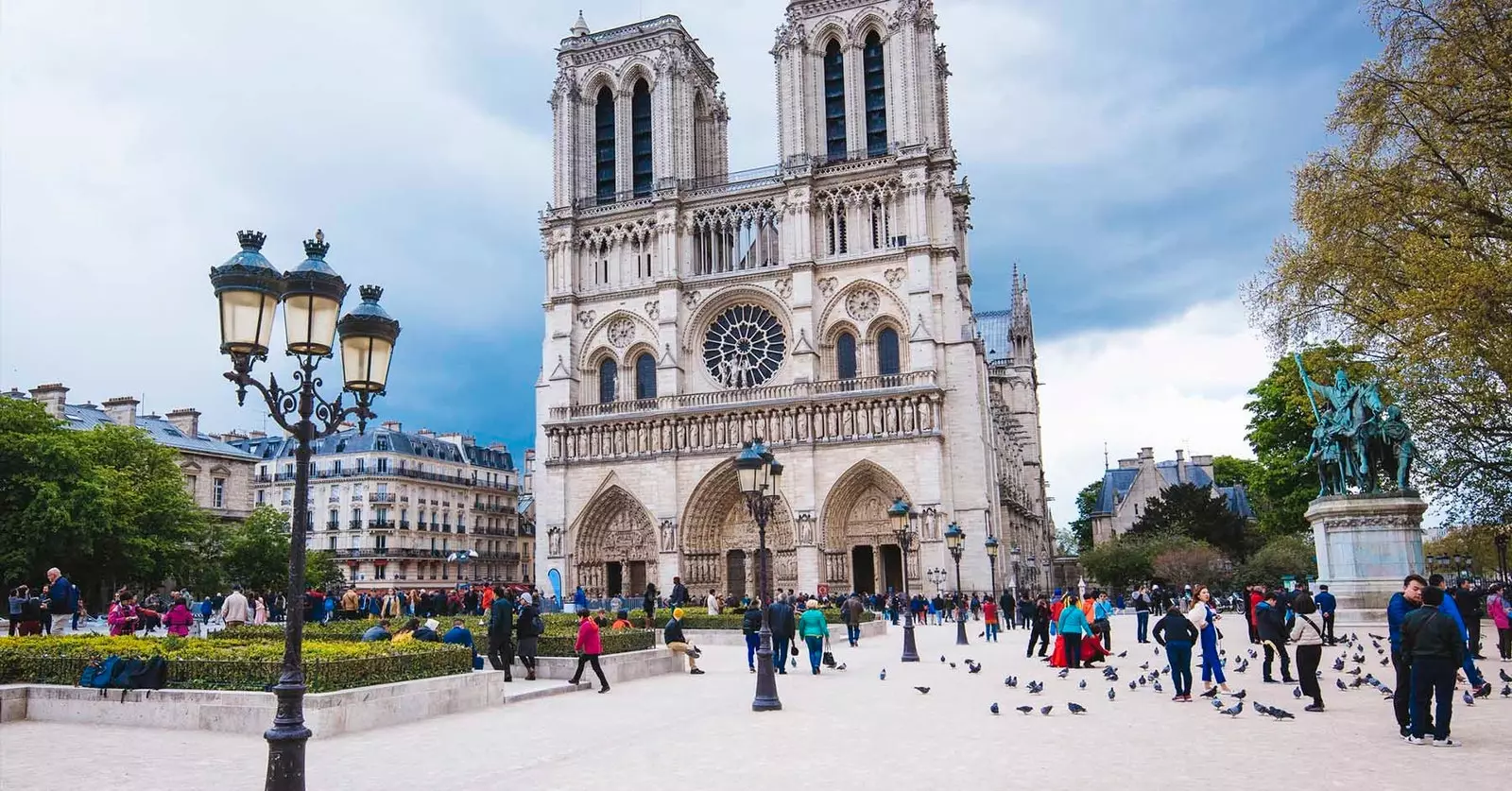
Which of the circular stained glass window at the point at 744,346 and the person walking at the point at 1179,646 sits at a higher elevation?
the circular stained glass window at the point at 744,346

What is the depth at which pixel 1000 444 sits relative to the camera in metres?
50.5

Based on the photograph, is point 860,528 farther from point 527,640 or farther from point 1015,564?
point 527,640

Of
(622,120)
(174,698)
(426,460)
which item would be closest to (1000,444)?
(622,120)

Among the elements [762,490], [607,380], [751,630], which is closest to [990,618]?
[751,630]

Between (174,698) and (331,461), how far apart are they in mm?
49650

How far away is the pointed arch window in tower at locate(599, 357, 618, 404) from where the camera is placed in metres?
47.8

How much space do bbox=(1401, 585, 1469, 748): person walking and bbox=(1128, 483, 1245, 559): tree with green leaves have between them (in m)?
38.4

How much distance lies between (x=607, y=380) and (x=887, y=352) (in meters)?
12.3

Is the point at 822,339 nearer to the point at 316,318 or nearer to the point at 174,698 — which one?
the point at 174,698

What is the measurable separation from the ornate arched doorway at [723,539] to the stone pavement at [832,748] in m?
30.0

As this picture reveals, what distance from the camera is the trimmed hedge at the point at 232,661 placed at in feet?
35.9

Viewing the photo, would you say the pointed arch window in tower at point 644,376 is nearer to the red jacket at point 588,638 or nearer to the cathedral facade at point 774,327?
the cathedral facade at point 774,327

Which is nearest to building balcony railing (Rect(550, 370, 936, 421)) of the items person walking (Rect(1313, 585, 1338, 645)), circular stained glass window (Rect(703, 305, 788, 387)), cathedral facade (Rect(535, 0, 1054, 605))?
cathedral facade (Rect(535, 0, 1054, 605))

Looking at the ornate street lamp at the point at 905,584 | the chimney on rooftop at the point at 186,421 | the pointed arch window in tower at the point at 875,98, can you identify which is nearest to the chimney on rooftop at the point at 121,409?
the chimney on rooftop at the point at 186,421
